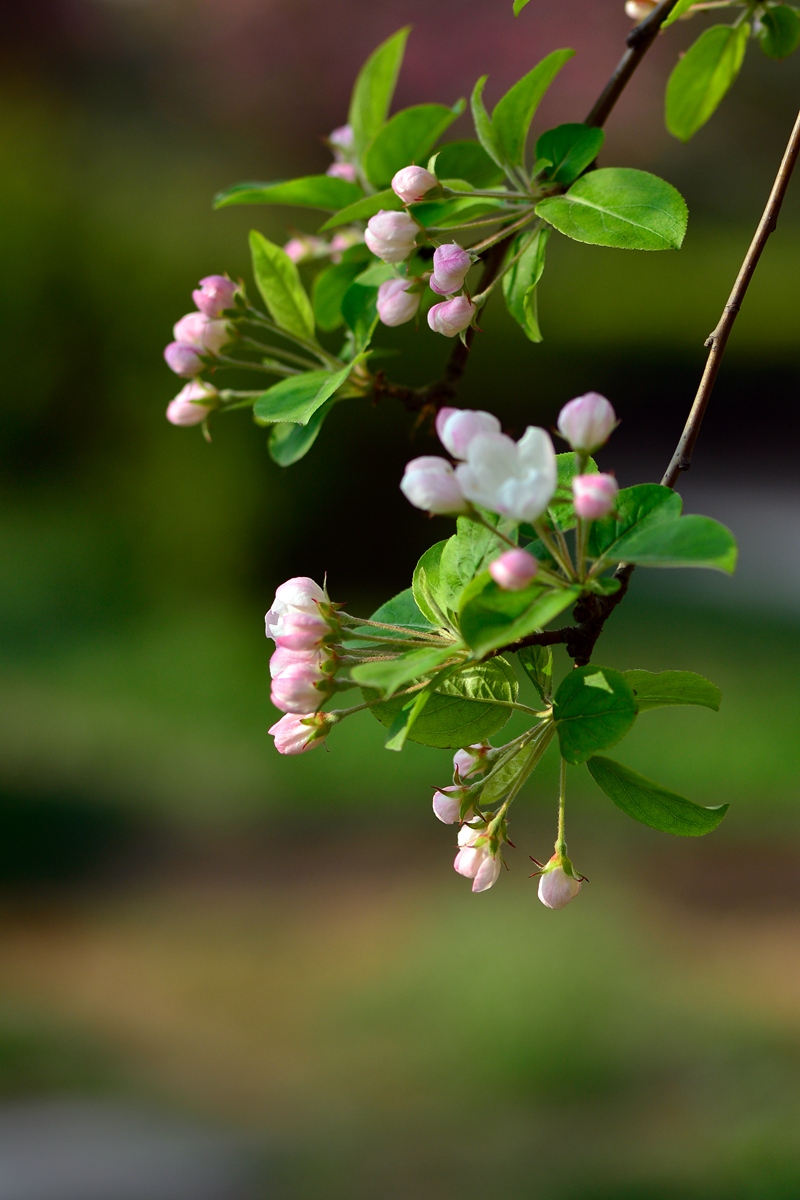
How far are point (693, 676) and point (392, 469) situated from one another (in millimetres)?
3424

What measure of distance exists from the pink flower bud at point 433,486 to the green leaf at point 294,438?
0.19 meters

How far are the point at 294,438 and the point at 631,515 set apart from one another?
0.24 meters

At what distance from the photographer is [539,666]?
41 cm

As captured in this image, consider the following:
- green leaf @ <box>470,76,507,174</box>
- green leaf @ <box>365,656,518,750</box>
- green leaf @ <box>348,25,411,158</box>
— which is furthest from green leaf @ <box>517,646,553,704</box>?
green leaf @ <box>348,25,411,158</box>

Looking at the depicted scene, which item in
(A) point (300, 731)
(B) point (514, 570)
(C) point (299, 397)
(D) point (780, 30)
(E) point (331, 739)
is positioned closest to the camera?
(B) point (514, 570)

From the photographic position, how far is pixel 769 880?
2.40m

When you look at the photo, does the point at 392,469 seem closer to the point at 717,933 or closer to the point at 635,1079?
the point at 717,933

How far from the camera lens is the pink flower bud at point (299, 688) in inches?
13.6

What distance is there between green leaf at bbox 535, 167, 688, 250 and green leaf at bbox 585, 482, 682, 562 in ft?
0.37

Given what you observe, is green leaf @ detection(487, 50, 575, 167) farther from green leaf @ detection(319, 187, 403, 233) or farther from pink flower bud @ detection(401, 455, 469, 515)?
pink flower bud @ detection(401, 455, 469, 515)

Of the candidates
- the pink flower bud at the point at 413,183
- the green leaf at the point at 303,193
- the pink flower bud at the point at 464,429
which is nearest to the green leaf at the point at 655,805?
the pink flower bud at the point at 464,429

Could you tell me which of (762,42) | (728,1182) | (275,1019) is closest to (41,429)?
(275,1019)

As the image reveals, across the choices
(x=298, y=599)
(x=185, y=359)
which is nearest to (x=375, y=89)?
(x=185, y=359)

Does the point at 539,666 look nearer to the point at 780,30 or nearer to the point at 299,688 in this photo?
the point at 299,688
